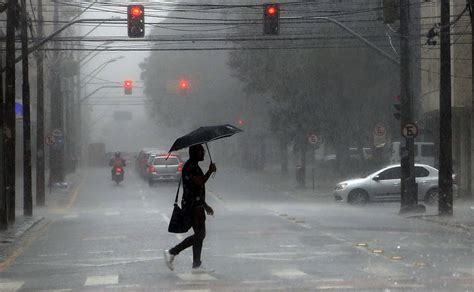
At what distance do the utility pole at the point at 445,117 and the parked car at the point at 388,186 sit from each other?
8.92m

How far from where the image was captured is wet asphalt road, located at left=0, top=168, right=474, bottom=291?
47.5ft

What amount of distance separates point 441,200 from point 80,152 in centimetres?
9218

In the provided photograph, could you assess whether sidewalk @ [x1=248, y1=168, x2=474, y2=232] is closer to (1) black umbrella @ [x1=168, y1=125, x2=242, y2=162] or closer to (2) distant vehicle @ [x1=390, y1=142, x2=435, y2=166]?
(2) distant vehicle @ [x1=390, y1=142, x2=435, y2=166]

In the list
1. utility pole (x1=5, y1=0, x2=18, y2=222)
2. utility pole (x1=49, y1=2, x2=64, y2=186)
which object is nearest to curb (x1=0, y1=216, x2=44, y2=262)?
utility pole (x1=5, y1=0, x2=18, y2=222)

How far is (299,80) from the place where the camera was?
57875 mm

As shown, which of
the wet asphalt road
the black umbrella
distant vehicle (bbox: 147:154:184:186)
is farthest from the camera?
distant vehicle (bbox: 147:154:184:186)

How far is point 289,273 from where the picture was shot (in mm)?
15477

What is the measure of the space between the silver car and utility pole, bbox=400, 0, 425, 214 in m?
5.40

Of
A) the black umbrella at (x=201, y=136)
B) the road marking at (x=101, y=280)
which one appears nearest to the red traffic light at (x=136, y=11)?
the black umbrella at (x=201, y=136)

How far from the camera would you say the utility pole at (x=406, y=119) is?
33156mm

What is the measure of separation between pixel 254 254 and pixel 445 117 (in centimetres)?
1266

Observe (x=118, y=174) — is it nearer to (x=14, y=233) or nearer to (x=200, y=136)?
(x=14, y=233)

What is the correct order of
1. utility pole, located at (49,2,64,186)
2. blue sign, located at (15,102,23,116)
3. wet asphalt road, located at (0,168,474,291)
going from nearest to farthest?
wet asphalt road, located at (0,168,474,291) < blue sign, located at (15,102,23,116) < utility pole, located at (49,2,64,186)

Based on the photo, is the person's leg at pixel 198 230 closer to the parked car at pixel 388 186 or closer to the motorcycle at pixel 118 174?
the parked car at pixel 388 186
